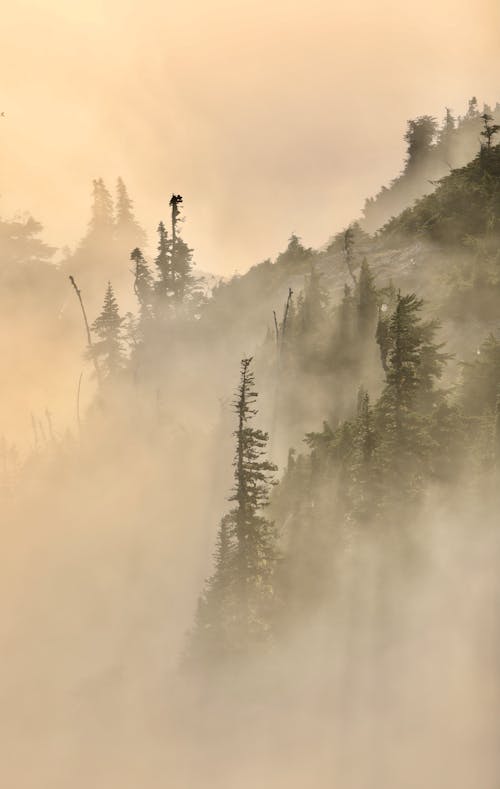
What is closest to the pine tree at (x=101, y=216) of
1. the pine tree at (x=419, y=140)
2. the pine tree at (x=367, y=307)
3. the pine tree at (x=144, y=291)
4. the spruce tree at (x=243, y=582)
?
the pine tree at (x=144, y=291)

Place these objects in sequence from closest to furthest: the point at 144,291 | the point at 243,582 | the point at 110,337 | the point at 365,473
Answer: the point at 365,473
the point at 243,582
the point at 110,337
the point at 144,291

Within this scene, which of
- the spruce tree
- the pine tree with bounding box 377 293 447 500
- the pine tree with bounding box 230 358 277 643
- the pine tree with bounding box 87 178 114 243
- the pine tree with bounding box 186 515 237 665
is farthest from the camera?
the pine tree with bounding box 87 178 114 243

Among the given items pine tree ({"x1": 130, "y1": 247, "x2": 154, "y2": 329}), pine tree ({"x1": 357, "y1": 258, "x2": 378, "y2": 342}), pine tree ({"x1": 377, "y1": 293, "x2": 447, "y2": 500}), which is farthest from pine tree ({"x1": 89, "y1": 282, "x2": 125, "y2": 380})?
pine tree ({"x1": 377, "y1": 293, "x2": 447, "y2": 500})

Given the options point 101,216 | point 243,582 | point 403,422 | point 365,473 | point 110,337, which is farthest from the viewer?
point 101,216

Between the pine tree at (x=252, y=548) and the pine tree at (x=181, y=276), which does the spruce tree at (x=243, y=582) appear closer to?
the pine tree at (x=252, y=548)

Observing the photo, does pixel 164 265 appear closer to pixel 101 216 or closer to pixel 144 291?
pixel 144 291

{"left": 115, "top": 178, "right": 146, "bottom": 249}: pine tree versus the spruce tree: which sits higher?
{"left": 115, "top": 178, "right": 146, "bottom": 249}: pine tree

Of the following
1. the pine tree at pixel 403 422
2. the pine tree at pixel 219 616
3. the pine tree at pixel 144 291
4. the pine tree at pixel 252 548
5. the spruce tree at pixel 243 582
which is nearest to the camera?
the pine tree at pixel 403 422

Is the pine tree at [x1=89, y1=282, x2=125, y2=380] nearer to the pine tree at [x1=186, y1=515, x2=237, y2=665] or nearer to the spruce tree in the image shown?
the spruce tree

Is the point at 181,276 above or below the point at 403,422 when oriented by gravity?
above

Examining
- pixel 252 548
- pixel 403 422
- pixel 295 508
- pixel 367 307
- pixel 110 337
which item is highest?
pixel 110 337

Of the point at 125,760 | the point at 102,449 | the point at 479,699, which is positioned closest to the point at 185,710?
the point at 125,760

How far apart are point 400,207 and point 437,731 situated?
5515cm

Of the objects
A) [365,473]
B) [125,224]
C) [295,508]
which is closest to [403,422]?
[365,473]
